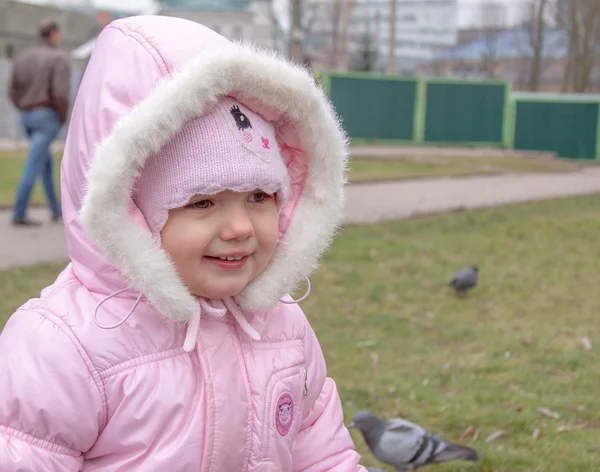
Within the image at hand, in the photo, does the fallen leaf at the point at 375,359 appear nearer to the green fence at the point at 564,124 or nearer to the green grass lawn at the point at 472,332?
the green grass lawn at the point at 472,332

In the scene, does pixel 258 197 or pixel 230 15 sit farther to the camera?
pixel 230 15

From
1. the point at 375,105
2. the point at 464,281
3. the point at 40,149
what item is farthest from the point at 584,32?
the point at 464,281

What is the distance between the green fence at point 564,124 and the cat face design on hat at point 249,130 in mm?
18287

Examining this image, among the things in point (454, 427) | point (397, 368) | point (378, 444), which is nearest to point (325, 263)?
point (397, 368)

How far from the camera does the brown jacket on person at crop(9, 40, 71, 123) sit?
7492 mm

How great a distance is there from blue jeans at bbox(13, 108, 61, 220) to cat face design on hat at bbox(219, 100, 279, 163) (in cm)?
588

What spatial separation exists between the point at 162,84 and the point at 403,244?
5.62 meters

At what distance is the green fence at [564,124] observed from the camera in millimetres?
18844

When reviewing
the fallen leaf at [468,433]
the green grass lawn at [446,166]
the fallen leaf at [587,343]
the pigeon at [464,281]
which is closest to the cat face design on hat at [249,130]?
the fallen leaf at [468,433]

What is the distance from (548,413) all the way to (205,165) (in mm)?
2548

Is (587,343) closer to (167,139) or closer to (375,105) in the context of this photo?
(167,139)

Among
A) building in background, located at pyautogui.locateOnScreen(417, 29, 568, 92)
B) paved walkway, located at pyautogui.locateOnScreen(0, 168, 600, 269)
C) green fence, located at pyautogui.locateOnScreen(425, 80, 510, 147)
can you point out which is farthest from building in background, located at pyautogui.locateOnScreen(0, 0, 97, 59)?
building in background, located at pyautogui.locateOnScreen(417, 29, 568, 92)

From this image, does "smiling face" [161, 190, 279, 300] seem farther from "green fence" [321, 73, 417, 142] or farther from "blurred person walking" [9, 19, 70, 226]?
"green fence" [321, 73, 417, 142]

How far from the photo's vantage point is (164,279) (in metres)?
1.73
